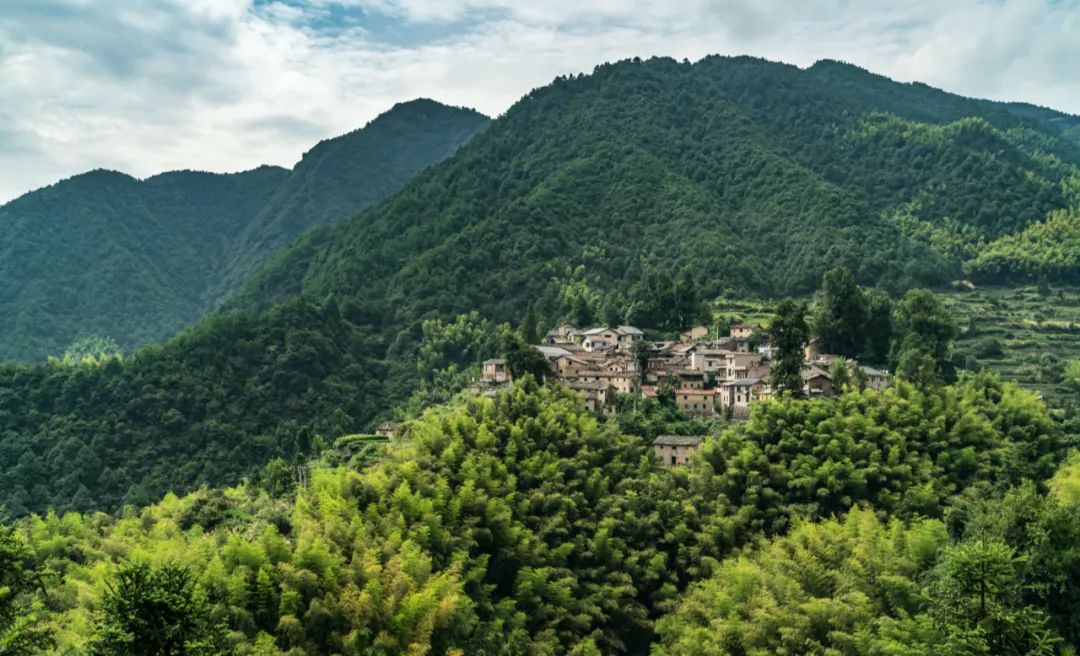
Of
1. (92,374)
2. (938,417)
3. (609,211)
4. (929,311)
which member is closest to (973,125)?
(609,211)

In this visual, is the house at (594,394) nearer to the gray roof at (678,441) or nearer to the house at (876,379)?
the gray roof at (678,441)

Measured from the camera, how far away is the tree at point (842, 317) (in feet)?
141

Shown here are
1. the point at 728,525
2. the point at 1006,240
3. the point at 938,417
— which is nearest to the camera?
the point at 728,525

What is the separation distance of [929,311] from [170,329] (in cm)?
11719

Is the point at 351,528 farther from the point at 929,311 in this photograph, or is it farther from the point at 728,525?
the point at 929,311

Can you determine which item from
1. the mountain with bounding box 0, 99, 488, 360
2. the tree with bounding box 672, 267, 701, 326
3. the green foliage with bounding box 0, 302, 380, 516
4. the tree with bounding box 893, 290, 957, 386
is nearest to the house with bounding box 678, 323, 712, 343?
the tree with bounding box 672, 267, 701, 326

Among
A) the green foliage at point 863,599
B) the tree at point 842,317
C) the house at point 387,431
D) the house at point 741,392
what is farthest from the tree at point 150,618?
the tree at point 842,317

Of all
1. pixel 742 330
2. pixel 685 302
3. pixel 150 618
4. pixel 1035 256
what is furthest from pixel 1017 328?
pixel 150 618

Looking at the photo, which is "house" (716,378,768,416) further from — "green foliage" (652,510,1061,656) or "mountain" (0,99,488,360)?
"mountain" (0,99,488,360)

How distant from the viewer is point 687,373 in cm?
4050

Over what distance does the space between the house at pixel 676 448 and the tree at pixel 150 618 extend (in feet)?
71.7

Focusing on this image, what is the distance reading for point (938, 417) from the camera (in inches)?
1257

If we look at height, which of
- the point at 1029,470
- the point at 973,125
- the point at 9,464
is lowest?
the point at 9,464

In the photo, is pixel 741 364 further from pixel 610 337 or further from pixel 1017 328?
pixel 1017 328
